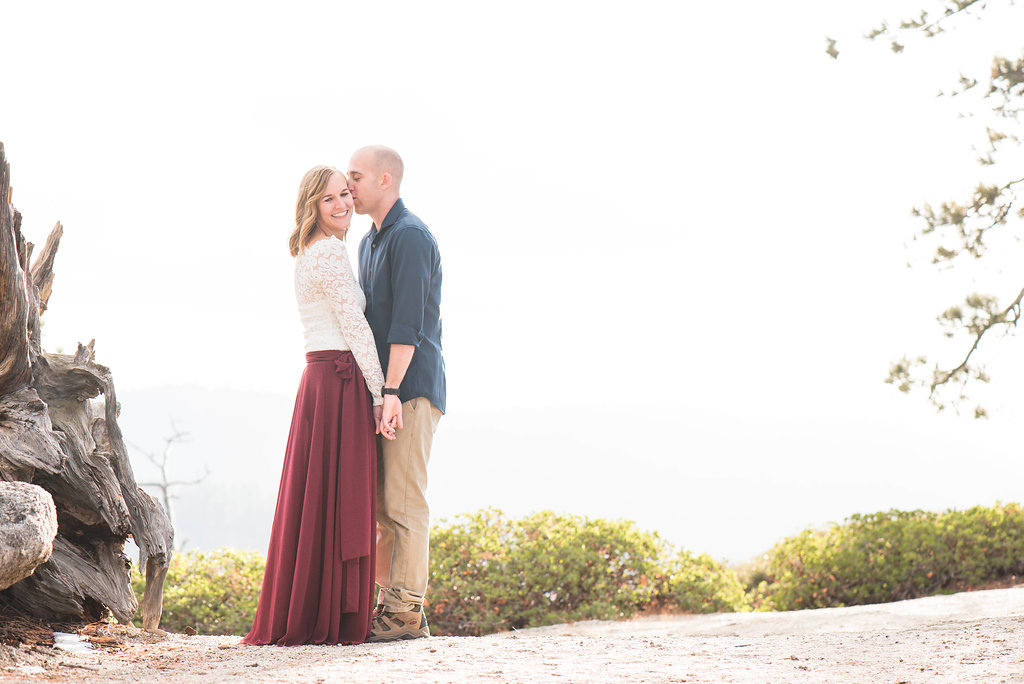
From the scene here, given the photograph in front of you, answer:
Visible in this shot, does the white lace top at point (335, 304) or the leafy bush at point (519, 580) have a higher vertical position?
the white lace top at point (335, 304)

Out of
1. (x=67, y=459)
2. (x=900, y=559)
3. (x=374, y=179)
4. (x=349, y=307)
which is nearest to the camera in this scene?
(x=67, y=459)

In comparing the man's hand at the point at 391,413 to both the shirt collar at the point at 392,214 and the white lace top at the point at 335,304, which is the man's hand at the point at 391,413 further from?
the shirt collar at the point at 392,214

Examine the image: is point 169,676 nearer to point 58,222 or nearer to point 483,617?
point 58,222

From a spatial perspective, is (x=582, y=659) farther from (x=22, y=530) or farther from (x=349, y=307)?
(x=22, y=530)

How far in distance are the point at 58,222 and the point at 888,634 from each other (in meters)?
4.88

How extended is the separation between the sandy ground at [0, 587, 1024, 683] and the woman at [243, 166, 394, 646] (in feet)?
0.75

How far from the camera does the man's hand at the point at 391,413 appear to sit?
13.1 ft

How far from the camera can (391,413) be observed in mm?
4008

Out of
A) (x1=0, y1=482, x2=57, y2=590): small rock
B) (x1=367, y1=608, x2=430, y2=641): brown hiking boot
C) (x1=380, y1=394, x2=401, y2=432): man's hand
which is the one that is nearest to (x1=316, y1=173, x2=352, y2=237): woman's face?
(x1=380, y1=394, x2=401, y2=432): man's hand

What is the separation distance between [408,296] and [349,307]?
29cm

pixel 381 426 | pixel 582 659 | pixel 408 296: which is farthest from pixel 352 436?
pixel 582 659

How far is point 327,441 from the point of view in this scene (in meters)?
4.12

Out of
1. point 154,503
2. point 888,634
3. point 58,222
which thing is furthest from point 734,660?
point 58,222

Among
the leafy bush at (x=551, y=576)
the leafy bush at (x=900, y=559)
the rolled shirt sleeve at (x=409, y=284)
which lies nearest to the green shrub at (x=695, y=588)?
the leafy bush at (x=551, y=576)
